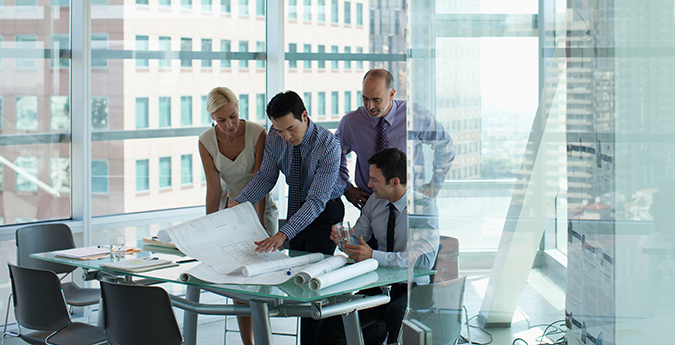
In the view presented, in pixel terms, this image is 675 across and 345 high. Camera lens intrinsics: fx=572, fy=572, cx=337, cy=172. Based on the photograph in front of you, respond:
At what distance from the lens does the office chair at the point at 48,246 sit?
11.5ft

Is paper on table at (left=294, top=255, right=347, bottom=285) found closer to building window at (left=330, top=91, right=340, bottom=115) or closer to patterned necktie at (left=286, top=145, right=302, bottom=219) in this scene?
patterned necktie at (left=286, top=145, right=302, bottom=219)

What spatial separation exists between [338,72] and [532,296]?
4829 millimetres

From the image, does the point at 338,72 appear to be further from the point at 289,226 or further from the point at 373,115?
the point at 289,226

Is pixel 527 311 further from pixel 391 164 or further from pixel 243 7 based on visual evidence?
pixel 243 7

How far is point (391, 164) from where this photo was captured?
2615 millimetres

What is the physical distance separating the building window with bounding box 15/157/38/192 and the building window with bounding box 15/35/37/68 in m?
0.67

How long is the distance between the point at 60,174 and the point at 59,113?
0.45 m

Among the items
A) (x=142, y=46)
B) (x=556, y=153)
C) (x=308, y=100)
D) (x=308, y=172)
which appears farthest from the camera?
(x=308, y=100)

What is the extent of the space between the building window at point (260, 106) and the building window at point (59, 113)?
59.5 inches

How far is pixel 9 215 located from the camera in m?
4.07

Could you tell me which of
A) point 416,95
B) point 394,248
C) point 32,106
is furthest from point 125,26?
point 416,95

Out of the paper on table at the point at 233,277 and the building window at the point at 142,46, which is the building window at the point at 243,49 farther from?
the paper on table at the point at 233,277

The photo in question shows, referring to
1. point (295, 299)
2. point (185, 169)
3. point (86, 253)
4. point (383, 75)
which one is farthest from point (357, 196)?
point (185, 169)

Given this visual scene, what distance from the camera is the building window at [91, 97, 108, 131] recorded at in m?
4.33
